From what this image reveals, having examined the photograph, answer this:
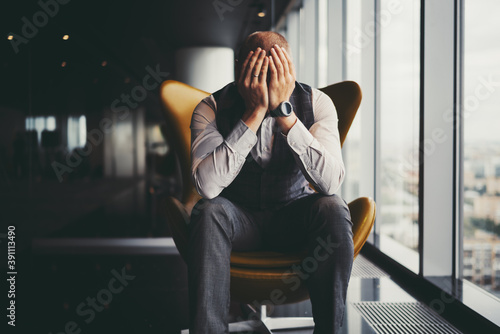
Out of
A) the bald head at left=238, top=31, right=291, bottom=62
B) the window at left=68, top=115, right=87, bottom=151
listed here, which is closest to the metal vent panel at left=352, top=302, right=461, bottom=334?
the bald head at left=238, top=31, right=291, bottom=62

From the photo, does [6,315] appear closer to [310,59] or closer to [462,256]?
[462,256]

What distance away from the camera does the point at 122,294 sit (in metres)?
2.48

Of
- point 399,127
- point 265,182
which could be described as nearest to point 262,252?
point 265,182

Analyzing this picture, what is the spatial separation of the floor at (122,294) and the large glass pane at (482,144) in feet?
1.49

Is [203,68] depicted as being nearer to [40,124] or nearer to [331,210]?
[40,124]

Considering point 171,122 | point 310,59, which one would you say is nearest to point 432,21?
point 171,122

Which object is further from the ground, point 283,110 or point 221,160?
point 283,110

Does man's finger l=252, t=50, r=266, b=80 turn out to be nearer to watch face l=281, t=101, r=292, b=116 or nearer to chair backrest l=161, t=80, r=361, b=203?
watch face l=281, t=101, r=292, b=116

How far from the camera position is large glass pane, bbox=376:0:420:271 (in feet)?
9.20

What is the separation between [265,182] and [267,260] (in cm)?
33

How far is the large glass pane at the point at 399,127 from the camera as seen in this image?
110 inches

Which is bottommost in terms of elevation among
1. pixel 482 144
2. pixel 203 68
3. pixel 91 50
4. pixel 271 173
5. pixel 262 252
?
pixel 262 252

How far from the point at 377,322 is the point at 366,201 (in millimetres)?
742

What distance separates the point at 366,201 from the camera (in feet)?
5.44
